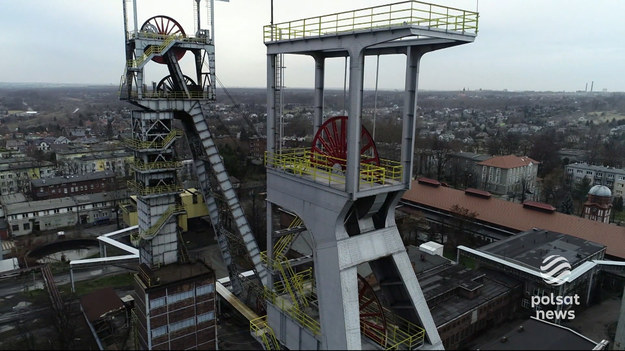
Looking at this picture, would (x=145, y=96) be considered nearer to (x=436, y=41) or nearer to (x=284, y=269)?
(x=284, y=269)

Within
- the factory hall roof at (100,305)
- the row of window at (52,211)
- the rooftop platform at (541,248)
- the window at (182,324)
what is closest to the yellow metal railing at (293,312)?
the window at (182,324)

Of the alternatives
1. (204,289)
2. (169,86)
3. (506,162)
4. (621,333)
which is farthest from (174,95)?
(506,162)

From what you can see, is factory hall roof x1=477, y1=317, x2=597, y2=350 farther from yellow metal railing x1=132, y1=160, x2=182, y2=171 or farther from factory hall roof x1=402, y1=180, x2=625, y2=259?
factory hall roof x1=402, y1=180, x2=625, y2=259

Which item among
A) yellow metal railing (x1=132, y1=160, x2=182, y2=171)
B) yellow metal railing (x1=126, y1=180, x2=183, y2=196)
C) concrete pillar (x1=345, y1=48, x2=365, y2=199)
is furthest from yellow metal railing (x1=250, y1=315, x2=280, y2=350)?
yellow metal railing (x1=132, y1=160, x2=182, y2=171)

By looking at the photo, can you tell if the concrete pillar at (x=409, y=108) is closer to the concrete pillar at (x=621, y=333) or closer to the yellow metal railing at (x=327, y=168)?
the yellow metal railing at (x=327, y=168)

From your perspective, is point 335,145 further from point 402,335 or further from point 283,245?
point 402,335

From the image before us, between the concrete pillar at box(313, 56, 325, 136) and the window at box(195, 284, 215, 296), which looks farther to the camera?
the window at box(195, 284, 215, 296)

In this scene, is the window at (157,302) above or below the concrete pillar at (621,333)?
above
